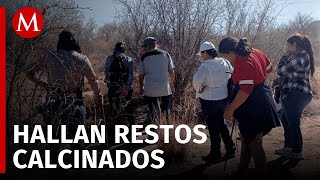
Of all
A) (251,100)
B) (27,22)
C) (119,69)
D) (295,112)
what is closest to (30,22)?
(27,22)

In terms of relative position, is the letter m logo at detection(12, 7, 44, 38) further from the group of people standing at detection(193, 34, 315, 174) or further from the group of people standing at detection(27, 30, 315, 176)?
the group of people standing at detection(193, 34, 315, 174)

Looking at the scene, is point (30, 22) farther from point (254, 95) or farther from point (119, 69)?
point (254, 95)

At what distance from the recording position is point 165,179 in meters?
4.49

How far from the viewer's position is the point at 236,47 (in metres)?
4.06

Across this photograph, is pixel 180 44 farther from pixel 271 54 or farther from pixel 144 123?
pixel 271 54

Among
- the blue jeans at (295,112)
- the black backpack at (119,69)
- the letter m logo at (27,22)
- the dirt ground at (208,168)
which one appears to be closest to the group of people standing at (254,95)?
the blue jeans at (295,112)

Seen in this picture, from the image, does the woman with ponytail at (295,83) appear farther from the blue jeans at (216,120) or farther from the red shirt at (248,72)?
the red shirt at (248,72)

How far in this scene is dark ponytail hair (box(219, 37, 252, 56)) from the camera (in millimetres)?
3975

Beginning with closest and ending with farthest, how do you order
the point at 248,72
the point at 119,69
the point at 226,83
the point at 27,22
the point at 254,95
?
1. the point at 248,72
2. the point at 254,95
3. the point at 27,22
4. the point at 226,83
5. the point at 119,69

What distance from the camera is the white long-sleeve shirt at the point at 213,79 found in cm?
486

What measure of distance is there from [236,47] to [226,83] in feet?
3.21

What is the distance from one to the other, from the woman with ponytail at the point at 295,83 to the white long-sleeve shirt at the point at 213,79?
773 millimetres

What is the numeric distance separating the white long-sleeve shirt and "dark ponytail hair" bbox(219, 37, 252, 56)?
598 mm

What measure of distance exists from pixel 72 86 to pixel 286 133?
3.02 metres
